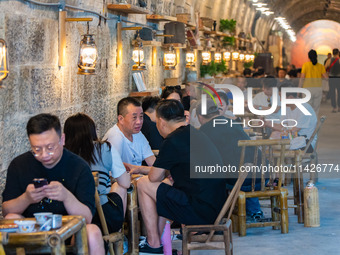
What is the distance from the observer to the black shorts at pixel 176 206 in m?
4.71

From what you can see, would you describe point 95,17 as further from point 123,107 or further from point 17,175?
point 17,175

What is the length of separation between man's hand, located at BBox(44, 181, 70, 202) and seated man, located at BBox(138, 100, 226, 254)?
1.38 metres

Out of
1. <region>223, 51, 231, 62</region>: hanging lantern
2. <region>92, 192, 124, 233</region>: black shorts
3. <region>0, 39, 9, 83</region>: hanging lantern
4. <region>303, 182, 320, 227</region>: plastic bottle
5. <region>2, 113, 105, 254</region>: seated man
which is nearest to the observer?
<region>2, 113, 105, 254</region>: seated man

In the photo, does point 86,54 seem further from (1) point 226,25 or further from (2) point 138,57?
(1) point 226,25

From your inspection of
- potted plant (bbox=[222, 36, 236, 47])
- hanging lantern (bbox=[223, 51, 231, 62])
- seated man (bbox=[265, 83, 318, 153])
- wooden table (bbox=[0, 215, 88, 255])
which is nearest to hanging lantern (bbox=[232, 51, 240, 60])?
potted plant (bbox=[222, 36, 236, 47])

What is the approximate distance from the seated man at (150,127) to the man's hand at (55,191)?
3.50 m

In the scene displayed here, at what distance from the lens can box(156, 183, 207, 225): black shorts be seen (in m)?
4.71

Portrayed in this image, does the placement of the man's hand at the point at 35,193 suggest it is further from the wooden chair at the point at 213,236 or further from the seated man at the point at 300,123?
the seated man at the point at 300,123

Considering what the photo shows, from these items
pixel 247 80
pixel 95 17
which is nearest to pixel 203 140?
pixel 95 17

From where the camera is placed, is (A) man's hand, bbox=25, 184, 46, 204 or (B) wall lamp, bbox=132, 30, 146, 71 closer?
(A) man's hand, bbox=25, 184, 46, 204

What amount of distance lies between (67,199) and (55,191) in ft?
0.36

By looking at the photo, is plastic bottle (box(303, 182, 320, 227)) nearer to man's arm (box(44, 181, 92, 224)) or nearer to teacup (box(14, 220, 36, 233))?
man's arm (box(44, 181, 92, 224))

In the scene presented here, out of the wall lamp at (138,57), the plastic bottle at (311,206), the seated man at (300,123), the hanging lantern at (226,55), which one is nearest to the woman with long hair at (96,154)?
the plastic bottle at (311,206)

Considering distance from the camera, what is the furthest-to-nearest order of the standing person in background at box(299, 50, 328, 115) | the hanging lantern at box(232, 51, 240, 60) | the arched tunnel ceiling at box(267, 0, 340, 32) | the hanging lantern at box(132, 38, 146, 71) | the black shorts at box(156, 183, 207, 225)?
the arched tunnel ceiling at box(267, 0, 340, 32), the hanging lantern at box(232, 51, 240, 60), the standing person in background at box(299, 50, 328, 115), the hanging lantern at box(132, 38, 146, 71), the black shorts at box(156, 183, 207, 225)
